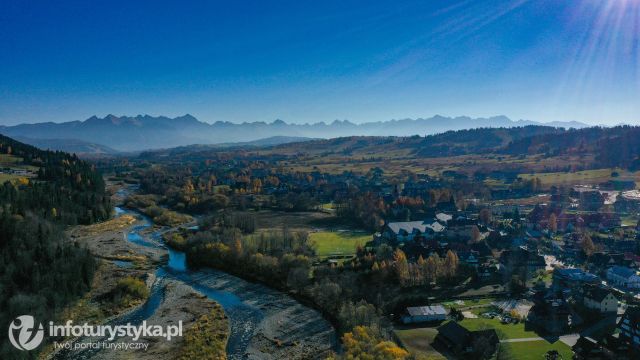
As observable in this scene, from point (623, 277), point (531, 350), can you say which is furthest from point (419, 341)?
point (623, 277)

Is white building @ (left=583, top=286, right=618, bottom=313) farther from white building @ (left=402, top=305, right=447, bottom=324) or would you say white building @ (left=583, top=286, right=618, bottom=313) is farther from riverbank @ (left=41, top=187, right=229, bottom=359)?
riverbank @ (left=41, top=187, right=229, bottom=359)

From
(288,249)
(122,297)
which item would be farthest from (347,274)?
(122,297)

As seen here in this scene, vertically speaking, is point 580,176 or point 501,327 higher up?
point 580,176

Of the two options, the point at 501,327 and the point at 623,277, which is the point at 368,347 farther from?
the point at 623,277

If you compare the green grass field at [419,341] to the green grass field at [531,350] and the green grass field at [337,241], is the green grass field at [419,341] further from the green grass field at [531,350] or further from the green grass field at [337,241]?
the green grass field at [337,241]

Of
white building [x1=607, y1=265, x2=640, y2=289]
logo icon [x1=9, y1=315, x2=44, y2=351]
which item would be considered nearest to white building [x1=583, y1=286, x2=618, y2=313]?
white building [x1=607, y1=265, x2=640, y2=289]

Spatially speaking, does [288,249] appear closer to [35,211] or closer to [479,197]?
[35,211]
